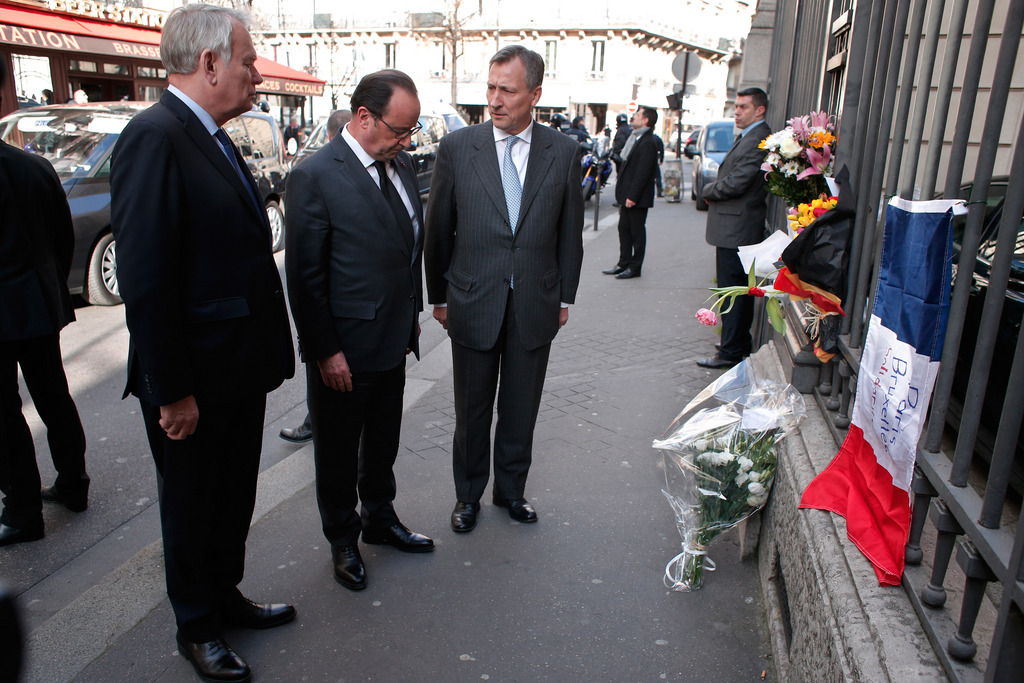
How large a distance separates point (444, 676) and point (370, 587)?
0.63m

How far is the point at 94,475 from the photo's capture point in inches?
164

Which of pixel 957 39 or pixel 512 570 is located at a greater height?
pixel 957 39

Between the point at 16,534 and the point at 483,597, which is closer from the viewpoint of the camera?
the point at 483,597

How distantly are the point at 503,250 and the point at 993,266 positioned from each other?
6.56 ft

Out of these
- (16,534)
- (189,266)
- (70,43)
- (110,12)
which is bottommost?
(16,534)

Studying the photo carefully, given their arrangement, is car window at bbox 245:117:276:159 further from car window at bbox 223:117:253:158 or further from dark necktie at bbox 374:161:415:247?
dark necktie at bbox 374:161:415:247

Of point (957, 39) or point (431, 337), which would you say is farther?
point (431, 337)

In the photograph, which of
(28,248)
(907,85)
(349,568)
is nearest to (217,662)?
(349,568)

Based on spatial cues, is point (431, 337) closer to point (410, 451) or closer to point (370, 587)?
point (410, 451)

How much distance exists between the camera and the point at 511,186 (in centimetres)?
335

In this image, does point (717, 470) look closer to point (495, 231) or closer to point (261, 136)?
point (495, 231)

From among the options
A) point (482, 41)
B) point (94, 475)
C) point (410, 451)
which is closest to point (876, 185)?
point (410, 451)

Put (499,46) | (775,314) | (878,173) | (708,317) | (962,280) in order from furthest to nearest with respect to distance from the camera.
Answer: (499,46)
(708,317)
(775,314)
(878,173)
(962,280)

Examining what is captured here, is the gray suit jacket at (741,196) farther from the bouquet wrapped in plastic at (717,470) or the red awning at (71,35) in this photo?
the red awning at (71,35)
